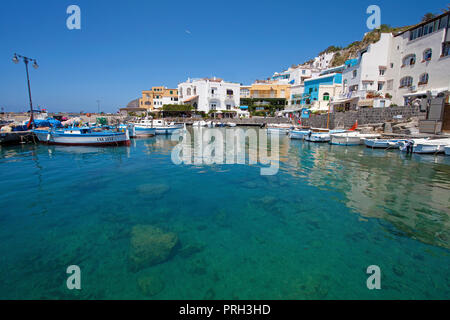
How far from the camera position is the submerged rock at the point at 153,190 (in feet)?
30.1

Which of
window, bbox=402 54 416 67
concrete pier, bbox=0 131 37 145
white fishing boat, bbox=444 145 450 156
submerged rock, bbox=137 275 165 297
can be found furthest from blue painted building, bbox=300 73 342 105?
submerged rock, bbox=137 275 165 297

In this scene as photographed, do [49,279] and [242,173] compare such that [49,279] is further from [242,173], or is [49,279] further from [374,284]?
[242,173]

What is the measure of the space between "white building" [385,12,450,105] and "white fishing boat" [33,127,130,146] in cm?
3582

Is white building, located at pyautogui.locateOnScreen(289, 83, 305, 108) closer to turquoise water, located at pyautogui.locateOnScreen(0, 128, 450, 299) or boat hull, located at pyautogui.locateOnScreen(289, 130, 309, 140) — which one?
boat hull, located at pyautogui.locateOnScreen(289, 130, 309, 140)

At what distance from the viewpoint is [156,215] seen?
7.27 meters

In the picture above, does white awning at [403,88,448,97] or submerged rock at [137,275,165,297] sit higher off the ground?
white awning at [403,88,448,97]

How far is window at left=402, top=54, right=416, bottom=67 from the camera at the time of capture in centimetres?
2957

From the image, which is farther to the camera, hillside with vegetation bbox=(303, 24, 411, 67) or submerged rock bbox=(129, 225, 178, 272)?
hillside with vegetation bbox=(303, 24, 411, 67)

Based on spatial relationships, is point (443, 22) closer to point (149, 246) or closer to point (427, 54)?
point (427, 54)

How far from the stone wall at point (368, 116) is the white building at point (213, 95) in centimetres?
3427

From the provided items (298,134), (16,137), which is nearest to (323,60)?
(298,134)

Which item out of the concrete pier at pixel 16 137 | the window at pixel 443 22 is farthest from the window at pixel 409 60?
the concrete pier at pixel 16 137

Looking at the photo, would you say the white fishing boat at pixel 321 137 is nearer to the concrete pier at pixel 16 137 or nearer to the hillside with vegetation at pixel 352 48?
the concrete pier at pixel 16 137
